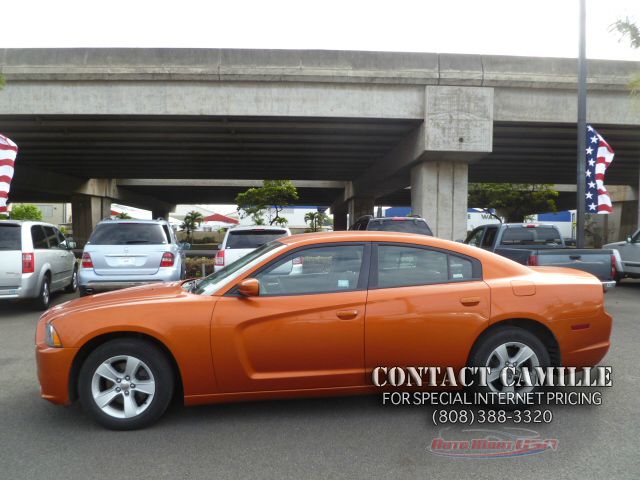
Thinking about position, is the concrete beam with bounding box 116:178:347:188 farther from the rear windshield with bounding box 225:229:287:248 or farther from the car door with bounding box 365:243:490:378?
the car door with bounding box 365:243:490:378

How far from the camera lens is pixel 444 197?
1686 centimetres

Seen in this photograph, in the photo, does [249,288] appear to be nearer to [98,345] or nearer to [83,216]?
[98,345]

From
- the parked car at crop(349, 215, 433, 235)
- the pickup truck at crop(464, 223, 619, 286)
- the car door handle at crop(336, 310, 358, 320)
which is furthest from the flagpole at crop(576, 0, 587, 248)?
the car door handle at crop(336, 310, 358, 320)

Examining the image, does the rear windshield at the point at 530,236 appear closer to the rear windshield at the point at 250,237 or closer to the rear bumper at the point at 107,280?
the rear windshield at the point at 250,237

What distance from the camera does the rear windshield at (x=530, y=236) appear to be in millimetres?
10320

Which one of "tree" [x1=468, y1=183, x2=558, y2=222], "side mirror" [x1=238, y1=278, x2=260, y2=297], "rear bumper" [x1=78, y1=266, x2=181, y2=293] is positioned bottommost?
"rear bumper" [x1=78, y1=266, x2=181, y2=293]

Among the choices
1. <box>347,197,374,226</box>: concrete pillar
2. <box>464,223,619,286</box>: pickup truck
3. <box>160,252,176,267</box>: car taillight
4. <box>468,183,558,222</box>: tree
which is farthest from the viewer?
<box>468,183,558,222</box>: tree

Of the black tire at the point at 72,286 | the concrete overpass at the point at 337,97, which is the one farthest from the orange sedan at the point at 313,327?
the concrete overpass at the point at 337,97

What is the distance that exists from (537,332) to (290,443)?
87.0 inches

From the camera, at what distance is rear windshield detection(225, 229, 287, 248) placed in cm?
963

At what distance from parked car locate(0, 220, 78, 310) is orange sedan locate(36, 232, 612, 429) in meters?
5.32

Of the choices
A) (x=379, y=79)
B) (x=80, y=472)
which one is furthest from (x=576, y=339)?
(x=379, y=79)

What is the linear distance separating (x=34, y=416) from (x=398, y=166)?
1648 centimetres

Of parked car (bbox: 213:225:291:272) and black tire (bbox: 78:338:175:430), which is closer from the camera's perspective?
black tire (bbox: 78:338:175:430)
